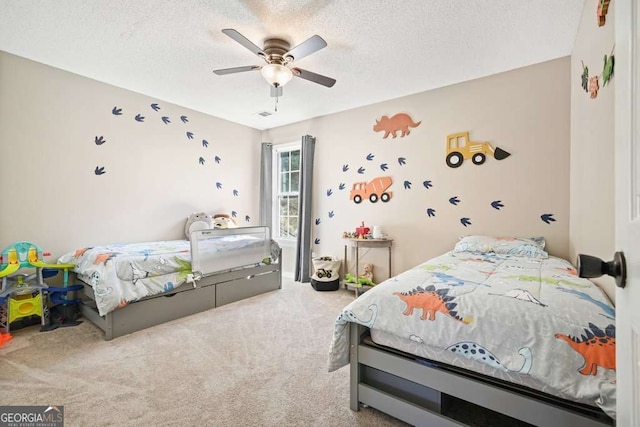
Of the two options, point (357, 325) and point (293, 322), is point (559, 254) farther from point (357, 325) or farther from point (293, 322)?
point (293, 322)

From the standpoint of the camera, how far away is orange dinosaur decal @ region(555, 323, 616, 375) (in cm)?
92

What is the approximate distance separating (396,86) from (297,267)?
2.73 metres

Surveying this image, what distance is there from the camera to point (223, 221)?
13.5ft

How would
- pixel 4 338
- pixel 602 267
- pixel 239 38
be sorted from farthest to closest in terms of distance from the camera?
pixel 4 338 < pixel 239 38 < pixel 602 267

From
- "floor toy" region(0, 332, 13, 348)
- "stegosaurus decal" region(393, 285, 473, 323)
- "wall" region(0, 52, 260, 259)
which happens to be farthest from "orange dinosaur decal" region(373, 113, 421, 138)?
"floor toy" region(0, 332, 13, 348)

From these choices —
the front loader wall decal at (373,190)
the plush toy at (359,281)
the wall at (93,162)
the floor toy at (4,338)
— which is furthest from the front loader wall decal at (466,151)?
the floor toy at (4,338)

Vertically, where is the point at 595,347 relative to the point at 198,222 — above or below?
below

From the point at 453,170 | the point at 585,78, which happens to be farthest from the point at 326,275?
the point at 585,78

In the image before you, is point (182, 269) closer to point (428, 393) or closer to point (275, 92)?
point (275, 92)

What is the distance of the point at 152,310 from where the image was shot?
102 inches

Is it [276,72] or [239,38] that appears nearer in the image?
[239,38]

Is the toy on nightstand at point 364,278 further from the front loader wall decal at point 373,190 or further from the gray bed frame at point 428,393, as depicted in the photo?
the gray bed frame at point 428,393

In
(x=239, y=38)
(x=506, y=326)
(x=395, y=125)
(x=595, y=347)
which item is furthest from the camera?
(x=395, y=125)

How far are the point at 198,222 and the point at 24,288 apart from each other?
1.77m
